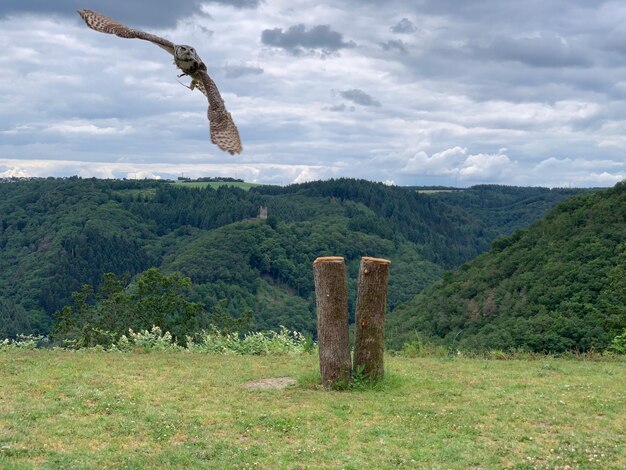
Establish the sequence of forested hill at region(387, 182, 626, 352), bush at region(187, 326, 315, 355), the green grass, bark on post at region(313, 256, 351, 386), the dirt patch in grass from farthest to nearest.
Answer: forested hill at region(387, 182, 626, 352)
bush at region(187, 326, 315, 355)
the dirt patch in grass
bark on post at region(313, 256, 351, 386)
the green grass

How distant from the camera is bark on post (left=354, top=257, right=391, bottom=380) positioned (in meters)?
11.9

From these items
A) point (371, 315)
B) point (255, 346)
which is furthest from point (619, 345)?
point (255, 346)

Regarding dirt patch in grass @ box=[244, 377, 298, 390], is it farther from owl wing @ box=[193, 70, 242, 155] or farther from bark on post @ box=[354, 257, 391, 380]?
owl wing @ box=[193, 70, 242, 155]

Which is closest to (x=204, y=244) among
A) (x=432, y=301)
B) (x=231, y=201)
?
(x=231, y=201)

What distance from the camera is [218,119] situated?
6531 millimetres

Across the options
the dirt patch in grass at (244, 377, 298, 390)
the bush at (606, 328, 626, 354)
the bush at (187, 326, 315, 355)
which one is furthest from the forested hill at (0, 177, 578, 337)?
the bush at (606, 328, 626, 354)

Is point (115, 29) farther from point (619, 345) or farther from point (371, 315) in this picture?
point (619, 345)

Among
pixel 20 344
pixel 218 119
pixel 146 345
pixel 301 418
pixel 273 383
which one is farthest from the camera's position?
pixel 146 345

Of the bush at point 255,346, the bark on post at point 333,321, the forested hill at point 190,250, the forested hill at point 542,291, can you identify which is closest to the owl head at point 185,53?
the bark on post at point 333,321

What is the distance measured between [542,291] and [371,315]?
33917 millimetres

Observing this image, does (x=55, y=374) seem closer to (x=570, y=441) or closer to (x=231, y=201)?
(x=570, y=441)

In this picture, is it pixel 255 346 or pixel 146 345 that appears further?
pixel 255 346

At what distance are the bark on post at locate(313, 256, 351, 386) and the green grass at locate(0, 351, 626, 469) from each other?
44 centimetres

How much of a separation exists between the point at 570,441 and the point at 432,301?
49199 millimetres
